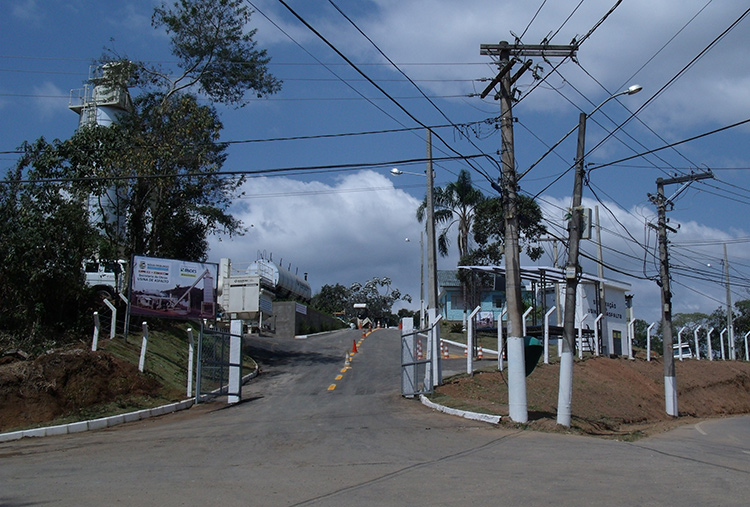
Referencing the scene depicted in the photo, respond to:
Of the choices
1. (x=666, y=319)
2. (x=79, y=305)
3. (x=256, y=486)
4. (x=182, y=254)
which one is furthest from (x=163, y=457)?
(x=182, y=254)

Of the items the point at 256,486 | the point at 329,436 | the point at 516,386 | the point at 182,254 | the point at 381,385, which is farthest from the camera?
the point at 182,254

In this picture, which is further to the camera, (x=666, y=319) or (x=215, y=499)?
(x=666, y=319)

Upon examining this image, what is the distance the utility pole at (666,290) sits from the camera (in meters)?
21.1

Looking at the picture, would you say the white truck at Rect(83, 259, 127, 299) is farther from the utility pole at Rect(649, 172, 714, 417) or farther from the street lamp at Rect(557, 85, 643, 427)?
the utility pole at Rect(649, 172, 714, 417)

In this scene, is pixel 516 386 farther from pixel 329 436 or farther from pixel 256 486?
pixel 256 486

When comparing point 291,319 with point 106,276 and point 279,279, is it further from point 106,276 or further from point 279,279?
point 106,276

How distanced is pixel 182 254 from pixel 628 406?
2195cm

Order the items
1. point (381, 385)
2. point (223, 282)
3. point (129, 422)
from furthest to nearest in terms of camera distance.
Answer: point (223, 282) < point (381, 385) < point (129, 422)

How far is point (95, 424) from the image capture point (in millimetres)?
14320

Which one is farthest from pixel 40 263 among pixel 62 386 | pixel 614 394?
pixel 614 394

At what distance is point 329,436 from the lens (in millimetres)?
12141

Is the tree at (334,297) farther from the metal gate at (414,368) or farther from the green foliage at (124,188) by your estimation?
the metal gate at (414,368)

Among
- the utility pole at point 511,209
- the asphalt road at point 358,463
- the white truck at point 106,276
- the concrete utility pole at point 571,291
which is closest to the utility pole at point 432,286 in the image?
the asphalt road at point 358,463

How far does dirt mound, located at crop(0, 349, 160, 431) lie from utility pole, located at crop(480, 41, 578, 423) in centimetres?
945
